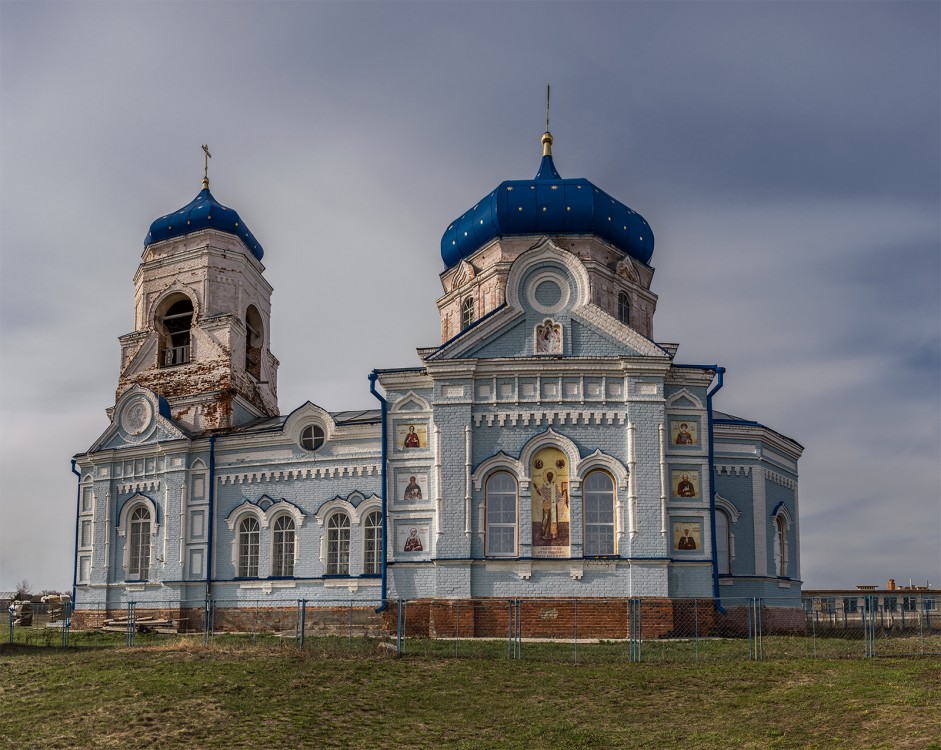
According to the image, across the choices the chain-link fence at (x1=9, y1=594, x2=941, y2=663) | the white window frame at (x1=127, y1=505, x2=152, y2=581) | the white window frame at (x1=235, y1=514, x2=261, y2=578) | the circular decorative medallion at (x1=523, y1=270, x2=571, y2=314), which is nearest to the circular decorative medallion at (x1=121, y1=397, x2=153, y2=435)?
the white window frame at (x1=127, y1=505, x2=152, y2=581)

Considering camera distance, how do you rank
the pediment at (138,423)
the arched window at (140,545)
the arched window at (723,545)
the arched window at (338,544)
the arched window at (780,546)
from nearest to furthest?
the arched window at (723,545) < the arched window at (780,546) < the arched window at (338,544) < the arched window at (140,545) < the pediment at (138,423)

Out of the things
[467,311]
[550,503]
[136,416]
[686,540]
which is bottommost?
[686,540]

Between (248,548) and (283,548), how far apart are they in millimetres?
956

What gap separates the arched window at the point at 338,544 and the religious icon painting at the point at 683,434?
7.99 m

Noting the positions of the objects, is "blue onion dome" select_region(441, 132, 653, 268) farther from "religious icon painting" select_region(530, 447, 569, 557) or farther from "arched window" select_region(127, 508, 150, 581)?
"arched window" select_region(127, 508, 150, 581)

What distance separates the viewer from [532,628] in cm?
2150

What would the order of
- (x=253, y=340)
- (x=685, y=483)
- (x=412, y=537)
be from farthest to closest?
(x=253, y=340) → (x=412, y=537) → (x=685, y=483)

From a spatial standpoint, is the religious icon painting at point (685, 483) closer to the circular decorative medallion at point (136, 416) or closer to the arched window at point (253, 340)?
the arched window at point (253, 340)

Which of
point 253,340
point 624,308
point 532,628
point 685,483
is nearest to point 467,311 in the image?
point 624,308

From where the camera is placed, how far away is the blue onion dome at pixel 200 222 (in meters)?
30.9

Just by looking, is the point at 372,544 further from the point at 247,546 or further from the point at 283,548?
the point at 247,546

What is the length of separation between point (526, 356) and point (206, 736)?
11557mm

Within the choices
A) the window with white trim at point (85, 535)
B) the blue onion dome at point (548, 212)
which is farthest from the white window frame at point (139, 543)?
the blue onion dome at point (548, 212)

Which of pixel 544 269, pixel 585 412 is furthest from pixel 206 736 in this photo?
pixel 544 269
